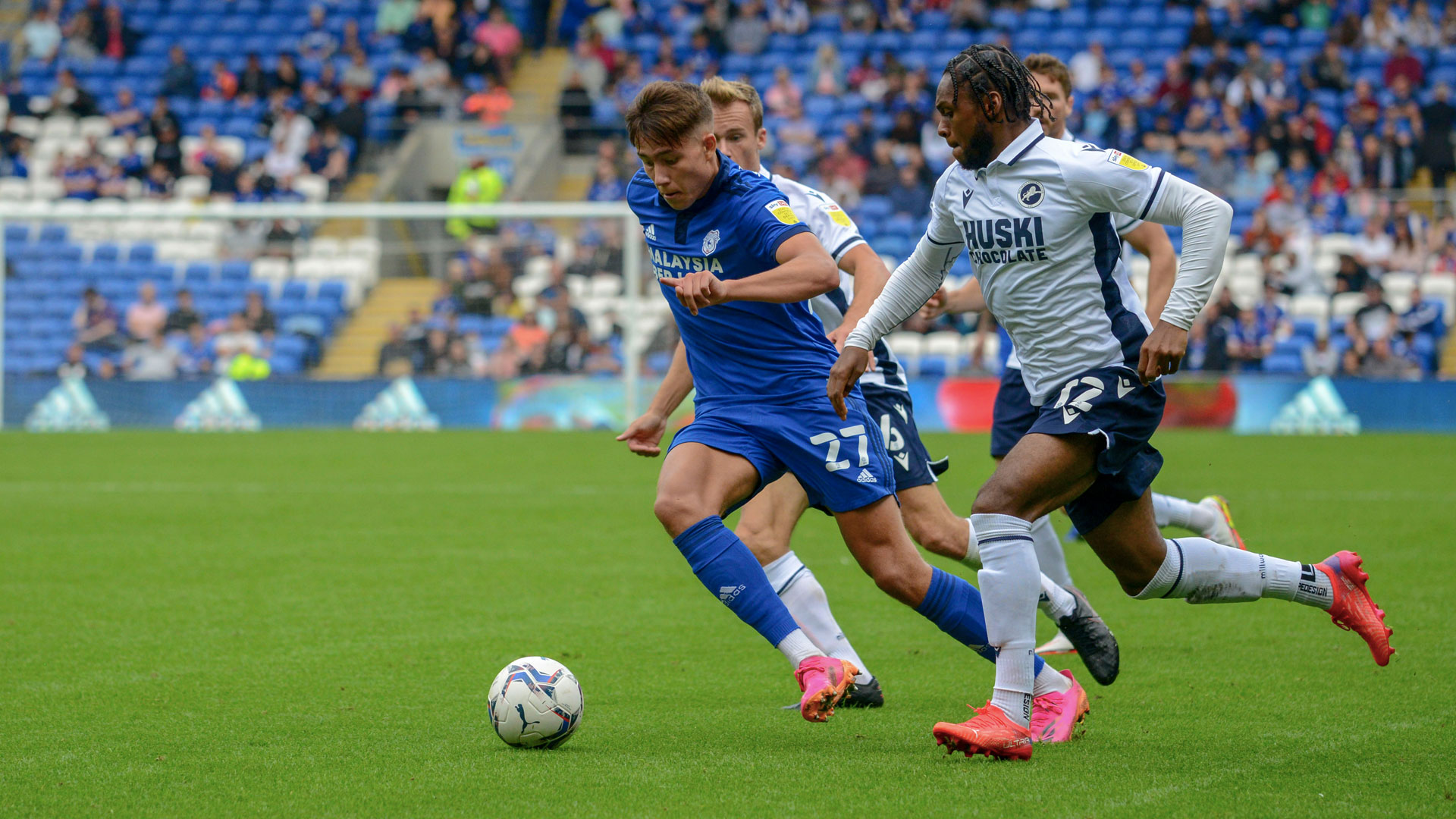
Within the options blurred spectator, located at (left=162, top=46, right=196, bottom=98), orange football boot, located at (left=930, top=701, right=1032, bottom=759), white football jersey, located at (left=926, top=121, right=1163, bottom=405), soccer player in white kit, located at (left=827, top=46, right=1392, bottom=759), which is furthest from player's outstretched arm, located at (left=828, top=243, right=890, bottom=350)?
blurred spectator, located at (left=162, top=46, right=196, bottom=98)

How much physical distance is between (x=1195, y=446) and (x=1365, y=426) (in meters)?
3.02

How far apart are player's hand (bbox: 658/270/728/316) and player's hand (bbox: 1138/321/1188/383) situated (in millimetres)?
1148

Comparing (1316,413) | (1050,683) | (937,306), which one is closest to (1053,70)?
(937,306)

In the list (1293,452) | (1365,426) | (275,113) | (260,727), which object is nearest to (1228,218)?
(260,727)

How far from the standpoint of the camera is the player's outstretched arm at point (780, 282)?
409cm

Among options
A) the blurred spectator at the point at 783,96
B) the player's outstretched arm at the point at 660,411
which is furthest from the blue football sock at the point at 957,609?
the blurred spectator at the point at 783,96

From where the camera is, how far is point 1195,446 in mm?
15227

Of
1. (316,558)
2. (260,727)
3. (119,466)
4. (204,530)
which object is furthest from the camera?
(119,466)

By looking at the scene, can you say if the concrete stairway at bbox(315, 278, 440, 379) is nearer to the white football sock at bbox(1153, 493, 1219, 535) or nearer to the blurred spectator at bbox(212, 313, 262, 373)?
the blurred spectator at bbox(212, 313, 262, 373)

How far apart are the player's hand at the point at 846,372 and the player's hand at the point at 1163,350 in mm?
779

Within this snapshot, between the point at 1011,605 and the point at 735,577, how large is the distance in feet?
2.58

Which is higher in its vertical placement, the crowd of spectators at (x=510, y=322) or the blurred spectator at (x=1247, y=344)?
the blurred spectator at (x=1247, y=344)

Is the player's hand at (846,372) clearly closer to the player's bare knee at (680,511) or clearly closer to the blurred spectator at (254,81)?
the player's bare knee at (680,511)

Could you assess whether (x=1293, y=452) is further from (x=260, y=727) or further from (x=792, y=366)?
(x=260, y=727)
